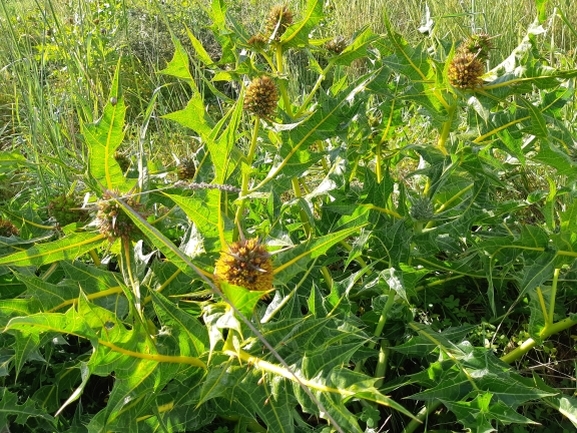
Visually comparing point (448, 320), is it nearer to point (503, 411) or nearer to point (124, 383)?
point (503, 411)

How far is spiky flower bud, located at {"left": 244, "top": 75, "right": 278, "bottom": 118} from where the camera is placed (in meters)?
1.19

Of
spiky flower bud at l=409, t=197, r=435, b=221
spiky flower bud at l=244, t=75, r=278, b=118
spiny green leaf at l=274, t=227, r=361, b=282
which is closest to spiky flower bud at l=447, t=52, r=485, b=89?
spiky flower bud at l=409, t=197, r=435, b=221

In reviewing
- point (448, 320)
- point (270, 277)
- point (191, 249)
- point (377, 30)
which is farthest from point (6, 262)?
point (377, 30)

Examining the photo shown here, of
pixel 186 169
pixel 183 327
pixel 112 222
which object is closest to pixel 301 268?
pixel 183 327

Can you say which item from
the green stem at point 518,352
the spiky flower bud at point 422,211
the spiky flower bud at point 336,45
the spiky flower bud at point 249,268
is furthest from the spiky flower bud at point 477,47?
the spiky flower bud at point 249,268

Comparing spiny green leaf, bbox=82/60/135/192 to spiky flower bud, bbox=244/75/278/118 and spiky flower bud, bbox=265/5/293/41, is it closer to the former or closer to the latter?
spiky flower bud, bbox=244/75/278/118

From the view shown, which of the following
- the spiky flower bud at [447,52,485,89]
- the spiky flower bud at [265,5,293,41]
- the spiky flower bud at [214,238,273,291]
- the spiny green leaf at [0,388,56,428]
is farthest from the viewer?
the spiky flower bud at [265,5,293,41]

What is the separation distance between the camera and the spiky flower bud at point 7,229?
1.35 m

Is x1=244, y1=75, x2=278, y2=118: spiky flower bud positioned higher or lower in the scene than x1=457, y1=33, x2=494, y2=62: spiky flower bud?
lower

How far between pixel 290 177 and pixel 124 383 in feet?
1.53

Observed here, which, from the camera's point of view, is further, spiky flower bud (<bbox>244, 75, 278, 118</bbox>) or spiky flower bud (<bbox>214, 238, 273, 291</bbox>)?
spiky flower bud (<bbox>244, 75, 278, 118</bbox>)

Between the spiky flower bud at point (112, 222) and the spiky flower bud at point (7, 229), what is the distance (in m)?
0.45

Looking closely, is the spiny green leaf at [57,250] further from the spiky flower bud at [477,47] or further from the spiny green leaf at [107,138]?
the spiky flower bud at [477,47]

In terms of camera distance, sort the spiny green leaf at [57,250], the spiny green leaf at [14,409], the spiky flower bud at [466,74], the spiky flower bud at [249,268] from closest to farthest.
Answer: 1. the spiky flower bud at [249,268]
2. the spiny green leaf at [57,250]
3. the spiny green leaf at [14,409]
4. the spiky flower bud at [466,74]
